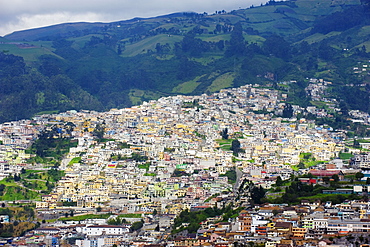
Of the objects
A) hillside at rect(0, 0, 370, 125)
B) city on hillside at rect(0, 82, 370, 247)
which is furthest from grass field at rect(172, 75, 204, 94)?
city on hillside at rect(0, 82, 370, 247)

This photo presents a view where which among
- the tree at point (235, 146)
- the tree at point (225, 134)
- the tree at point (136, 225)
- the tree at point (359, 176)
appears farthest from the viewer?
the tree at point (225, 134)

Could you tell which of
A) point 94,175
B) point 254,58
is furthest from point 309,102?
point 94,175

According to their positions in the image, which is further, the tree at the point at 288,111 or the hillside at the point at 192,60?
the hillside at the point at 192,60

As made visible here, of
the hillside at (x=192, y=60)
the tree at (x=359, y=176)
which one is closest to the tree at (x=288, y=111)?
the hillside at (x=192, y=60)

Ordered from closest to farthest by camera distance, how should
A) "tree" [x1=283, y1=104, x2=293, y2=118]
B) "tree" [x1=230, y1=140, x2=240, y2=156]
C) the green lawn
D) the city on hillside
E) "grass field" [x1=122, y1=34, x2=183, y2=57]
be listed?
the city on hillside, the green lawn, "tree" [x1=230, y1=140, x2=240, y2=156], "tree" [x1=283, y1=104, x2=293, y2=118], "grass field" [x1=122, y1=34, x2=183, y2=57]

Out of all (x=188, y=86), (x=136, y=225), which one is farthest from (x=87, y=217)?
(x=188, y=86)

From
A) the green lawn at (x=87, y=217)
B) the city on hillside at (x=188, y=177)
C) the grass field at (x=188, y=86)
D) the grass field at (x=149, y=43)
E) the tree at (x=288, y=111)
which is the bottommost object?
the green lawn at (x=87, y=217)

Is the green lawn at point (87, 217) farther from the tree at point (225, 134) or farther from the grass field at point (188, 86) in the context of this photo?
the grass field at point (188, 86)

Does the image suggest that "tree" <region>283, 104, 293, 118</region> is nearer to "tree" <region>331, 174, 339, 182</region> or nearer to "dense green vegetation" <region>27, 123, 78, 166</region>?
"dense green vegetation" <region>27, 123, 78, 166</region>

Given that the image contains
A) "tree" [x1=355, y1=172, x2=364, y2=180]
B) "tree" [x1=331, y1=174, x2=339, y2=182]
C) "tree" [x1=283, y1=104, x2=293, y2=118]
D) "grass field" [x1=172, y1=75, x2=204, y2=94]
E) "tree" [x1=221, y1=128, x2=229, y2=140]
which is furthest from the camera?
"grass field" [x1=172, y1=75, x2=204, y2=94]
